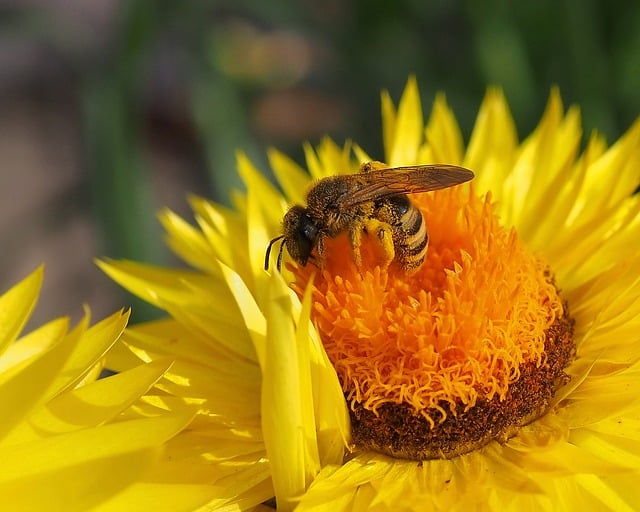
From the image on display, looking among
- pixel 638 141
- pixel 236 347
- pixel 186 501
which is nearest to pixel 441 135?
pixel 638 141

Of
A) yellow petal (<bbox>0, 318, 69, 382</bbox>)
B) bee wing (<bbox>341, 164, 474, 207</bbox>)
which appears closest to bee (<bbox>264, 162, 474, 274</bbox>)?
bee wing (<bbox>341, 164, 474, 207</bbox>)

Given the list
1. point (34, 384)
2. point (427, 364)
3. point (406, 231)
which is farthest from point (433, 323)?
point (34, 384)

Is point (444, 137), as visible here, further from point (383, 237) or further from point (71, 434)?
point (71, 434)

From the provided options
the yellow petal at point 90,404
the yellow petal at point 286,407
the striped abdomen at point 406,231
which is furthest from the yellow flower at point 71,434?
the striped abdomen at point 406,231

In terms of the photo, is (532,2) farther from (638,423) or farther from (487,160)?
(638,423)

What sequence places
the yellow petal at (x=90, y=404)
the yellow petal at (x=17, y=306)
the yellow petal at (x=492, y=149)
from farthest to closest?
1. the yellow petal at (x=492, y=149)
2. the yellow petal at (x=17, y=306)
3. the yellow petal at (x=90, y=404)

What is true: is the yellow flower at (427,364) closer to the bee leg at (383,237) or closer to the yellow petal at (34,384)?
the bee leg at (383,237)

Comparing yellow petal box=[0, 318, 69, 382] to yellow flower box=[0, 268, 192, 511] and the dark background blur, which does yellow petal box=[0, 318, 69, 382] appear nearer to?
yellow flower box=[0, 268, 192, 511]
